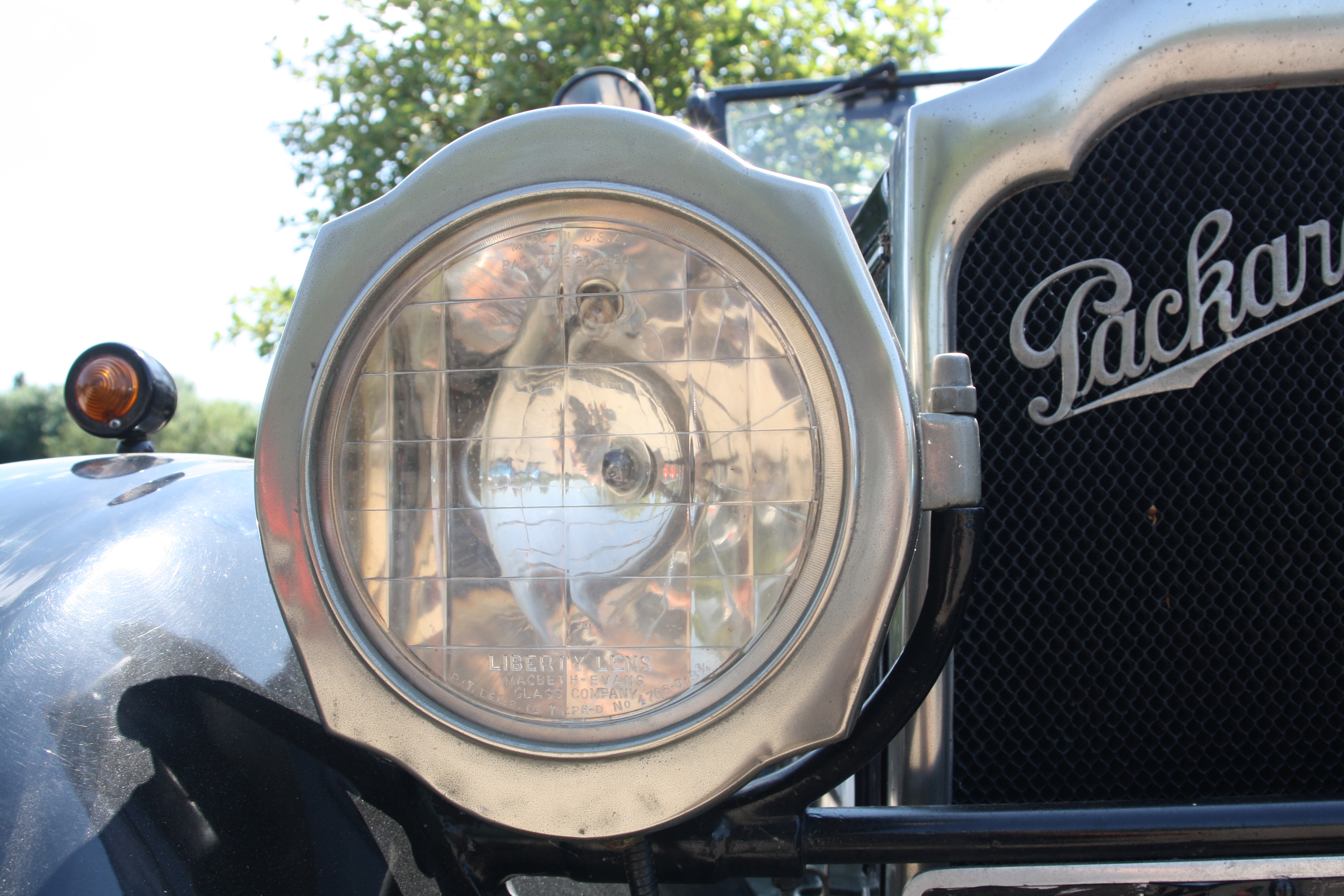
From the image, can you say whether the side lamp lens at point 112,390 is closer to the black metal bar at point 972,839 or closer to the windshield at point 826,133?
the black metal bar at point 972,839

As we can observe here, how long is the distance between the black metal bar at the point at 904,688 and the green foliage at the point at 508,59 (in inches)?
301

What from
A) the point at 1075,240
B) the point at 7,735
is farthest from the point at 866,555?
the point at 7,735

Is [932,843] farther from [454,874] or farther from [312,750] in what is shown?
[312,750]

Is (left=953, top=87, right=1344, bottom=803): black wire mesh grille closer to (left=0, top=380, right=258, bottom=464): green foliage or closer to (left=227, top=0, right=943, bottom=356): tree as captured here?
(left=227, top=0, right=943, bottom=356): tree

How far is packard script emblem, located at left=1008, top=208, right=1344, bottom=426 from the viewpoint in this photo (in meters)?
0.95

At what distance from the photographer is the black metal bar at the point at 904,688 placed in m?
0.81

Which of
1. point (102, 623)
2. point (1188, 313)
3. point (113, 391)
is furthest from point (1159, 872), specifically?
point (113, 391)

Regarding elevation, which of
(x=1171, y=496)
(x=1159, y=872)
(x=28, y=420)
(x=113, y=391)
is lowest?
(x=1159, y=872)

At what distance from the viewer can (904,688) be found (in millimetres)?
832

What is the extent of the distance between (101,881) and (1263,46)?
4.18ft

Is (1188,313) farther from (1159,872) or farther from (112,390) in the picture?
(112,390)

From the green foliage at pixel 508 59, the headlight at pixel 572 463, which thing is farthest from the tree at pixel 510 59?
the headlight at pixel 572 463

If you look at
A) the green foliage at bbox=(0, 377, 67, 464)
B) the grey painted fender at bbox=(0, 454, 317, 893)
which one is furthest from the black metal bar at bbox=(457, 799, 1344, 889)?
the green foliage at bbox=(0, 377, 67, 464)

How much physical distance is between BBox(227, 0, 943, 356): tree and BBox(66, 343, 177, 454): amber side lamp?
270 inches
